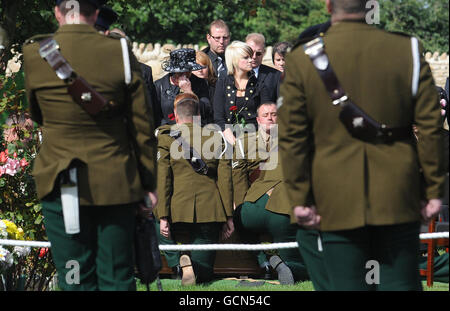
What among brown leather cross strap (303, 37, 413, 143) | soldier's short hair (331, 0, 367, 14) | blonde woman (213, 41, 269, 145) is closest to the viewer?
brown leather cross strap (303, 37, 413, 143)

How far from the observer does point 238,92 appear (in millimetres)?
9086

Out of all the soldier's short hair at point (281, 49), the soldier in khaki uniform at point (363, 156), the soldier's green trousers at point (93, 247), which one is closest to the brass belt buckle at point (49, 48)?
the soldier's green trousers at point (93, 247)

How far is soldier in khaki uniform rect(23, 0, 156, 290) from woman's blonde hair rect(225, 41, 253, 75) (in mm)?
4191

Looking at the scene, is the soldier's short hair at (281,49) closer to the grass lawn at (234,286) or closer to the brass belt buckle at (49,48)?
the grass lawn at (234,286)

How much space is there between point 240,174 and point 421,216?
3.74m

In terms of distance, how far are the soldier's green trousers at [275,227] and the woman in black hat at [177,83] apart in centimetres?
121

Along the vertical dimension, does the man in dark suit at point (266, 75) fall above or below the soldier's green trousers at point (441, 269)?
above

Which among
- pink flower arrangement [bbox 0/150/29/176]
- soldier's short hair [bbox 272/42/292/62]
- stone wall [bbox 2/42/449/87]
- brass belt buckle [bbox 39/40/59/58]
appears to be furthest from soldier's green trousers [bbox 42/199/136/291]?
stone wall [bbox 2/42/449/87]

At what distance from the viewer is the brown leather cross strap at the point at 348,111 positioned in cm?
441

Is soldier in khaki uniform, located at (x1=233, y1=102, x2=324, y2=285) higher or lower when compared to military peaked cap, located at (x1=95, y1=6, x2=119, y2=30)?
lower

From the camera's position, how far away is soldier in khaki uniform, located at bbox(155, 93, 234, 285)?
7.85m

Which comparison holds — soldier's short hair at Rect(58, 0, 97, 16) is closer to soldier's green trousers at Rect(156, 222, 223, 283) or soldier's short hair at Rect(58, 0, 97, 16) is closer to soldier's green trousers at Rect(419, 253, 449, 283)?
soldier's green trousers at Rect(156, 222, 223, 283)
